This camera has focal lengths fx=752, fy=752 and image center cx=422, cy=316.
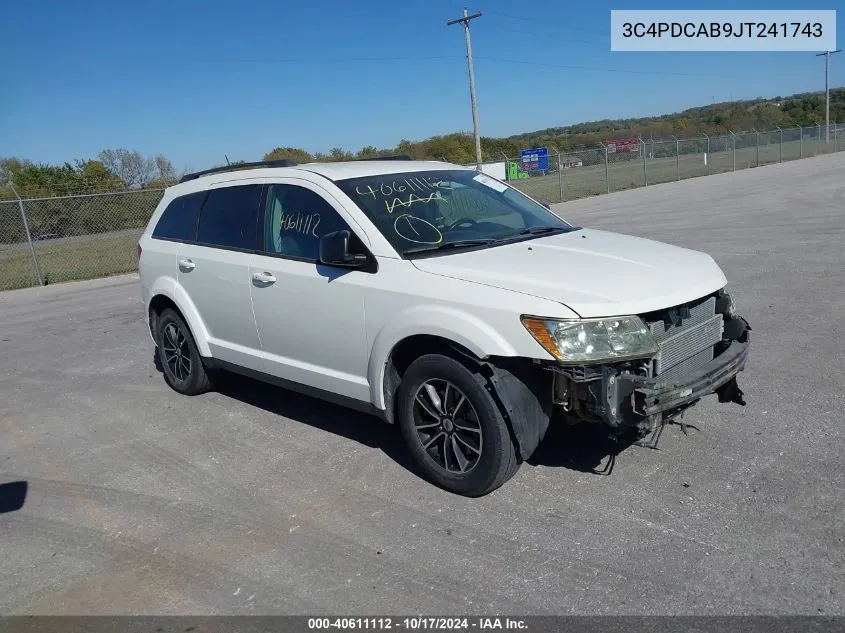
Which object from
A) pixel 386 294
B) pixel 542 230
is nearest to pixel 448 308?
pixel 386 294

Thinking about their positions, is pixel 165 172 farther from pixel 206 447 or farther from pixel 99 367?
pixel 206 447

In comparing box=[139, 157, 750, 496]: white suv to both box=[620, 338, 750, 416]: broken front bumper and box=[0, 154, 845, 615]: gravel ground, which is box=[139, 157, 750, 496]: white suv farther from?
box=[0, 154, 845, 615]: gravel ground

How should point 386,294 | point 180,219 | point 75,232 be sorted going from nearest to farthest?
point 386,294
point 180,219
point 75,232

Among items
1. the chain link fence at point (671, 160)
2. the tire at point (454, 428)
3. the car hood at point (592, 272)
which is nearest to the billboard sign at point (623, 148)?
the chain link fence at point (671, 160)

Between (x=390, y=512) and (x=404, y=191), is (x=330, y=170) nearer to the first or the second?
(x=404, y=191)

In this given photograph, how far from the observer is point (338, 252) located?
4.39 m

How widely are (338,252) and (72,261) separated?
17.2 m

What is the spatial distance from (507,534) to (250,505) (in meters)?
1.52

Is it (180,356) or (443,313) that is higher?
(443,313)

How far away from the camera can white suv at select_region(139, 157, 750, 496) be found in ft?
12.2

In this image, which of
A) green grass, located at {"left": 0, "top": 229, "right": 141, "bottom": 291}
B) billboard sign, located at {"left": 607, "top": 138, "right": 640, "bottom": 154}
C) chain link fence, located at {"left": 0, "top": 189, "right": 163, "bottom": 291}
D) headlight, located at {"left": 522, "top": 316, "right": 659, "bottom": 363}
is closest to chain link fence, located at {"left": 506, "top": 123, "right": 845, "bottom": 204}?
billboard sign, located at {"left": 607, "top": 138, "right": 640, "bottom": 154}

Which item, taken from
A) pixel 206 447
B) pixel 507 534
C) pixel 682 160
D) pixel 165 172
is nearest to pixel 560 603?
pixel 507 534

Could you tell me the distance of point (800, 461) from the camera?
426 cm

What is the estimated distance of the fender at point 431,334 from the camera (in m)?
3.80
